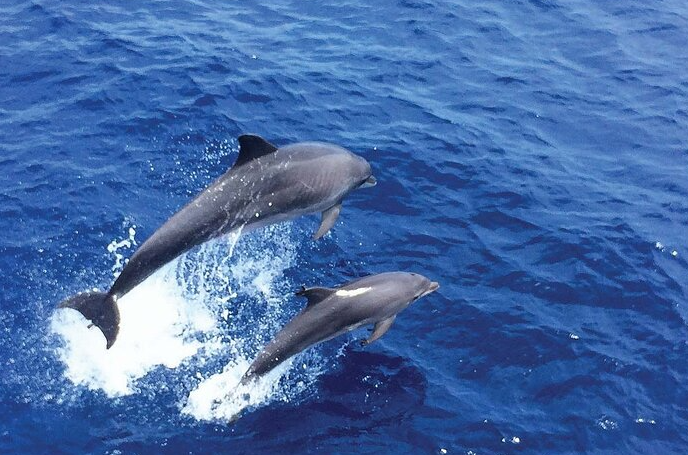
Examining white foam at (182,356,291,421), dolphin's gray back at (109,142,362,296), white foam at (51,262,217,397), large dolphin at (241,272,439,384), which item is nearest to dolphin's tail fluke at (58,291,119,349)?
dolphin's gray back at (109,142,362,296)

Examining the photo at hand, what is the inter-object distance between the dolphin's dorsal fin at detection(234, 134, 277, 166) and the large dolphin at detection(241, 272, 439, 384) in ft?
7.85

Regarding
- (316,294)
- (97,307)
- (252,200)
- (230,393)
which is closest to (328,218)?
(252,200)

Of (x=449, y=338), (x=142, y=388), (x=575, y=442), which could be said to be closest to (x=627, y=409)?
(x=575, y=442)

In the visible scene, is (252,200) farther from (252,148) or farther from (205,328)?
(205,328)

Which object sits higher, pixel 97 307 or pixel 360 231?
pixel 97 307

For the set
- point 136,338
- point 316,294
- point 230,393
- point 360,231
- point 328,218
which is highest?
point 328,218

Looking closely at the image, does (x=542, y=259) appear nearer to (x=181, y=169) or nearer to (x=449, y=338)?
(x=449, y=338)

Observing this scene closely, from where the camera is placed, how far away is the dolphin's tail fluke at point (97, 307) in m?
11.2

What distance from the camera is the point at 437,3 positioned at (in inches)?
1027

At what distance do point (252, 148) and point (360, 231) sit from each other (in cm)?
431

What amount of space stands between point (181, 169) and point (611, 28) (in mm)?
16395

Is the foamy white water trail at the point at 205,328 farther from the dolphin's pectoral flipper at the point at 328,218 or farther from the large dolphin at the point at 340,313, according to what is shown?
the dolphin's pectoral flipper at the point at 328,218

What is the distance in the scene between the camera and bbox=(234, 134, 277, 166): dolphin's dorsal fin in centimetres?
1166

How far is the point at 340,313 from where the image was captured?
1183 cm
